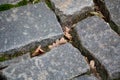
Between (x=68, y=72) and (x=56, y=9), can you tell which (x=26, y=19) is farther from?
(x=68, y=72)

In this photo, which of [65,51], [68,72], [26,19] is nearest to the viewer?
[68,72]

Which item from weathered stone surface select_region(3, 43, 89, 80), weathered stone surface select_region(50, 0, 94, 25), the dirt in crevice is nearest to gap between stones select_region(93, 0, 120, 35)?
weathered stone surface select_region(50, 0, 94, 25)

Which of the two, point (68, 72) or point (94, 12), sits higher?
point (94, 12)

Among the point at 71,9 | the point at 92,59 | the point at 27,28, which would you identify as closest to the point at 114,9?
the point at 71,9

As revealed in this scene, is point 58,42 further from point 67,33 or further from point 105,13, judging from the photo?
point 105,13

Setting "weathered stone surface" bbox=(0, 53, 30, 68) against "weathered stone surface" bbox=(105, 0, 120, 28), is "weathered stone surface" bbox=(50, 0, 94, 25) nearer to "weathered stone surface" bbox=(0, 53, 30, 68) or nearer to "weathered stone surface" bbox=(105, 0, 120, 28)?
"weathered stone surface" bbox=(105, 0, 120, 28)

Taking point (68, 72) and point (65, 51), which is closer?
point (68, 72)

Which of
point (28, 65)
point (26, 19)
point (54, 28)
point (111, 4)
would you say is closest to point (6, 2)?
point (26, 19)

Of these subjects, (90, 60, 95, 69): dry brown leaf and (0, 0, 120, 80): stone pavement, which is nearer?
(0, 0, 120, 80): stone pavement

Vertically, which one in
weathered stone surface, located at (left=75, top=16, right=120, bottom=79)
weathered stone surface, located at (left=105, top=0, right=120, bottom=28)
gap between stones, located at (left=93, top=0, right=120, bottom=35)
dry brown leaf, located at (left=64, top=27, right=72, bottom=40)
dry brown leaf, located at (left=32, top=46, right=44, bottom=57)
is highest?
weathered stone surface, located at (left=105, top=0, right=120, bottom=28)
